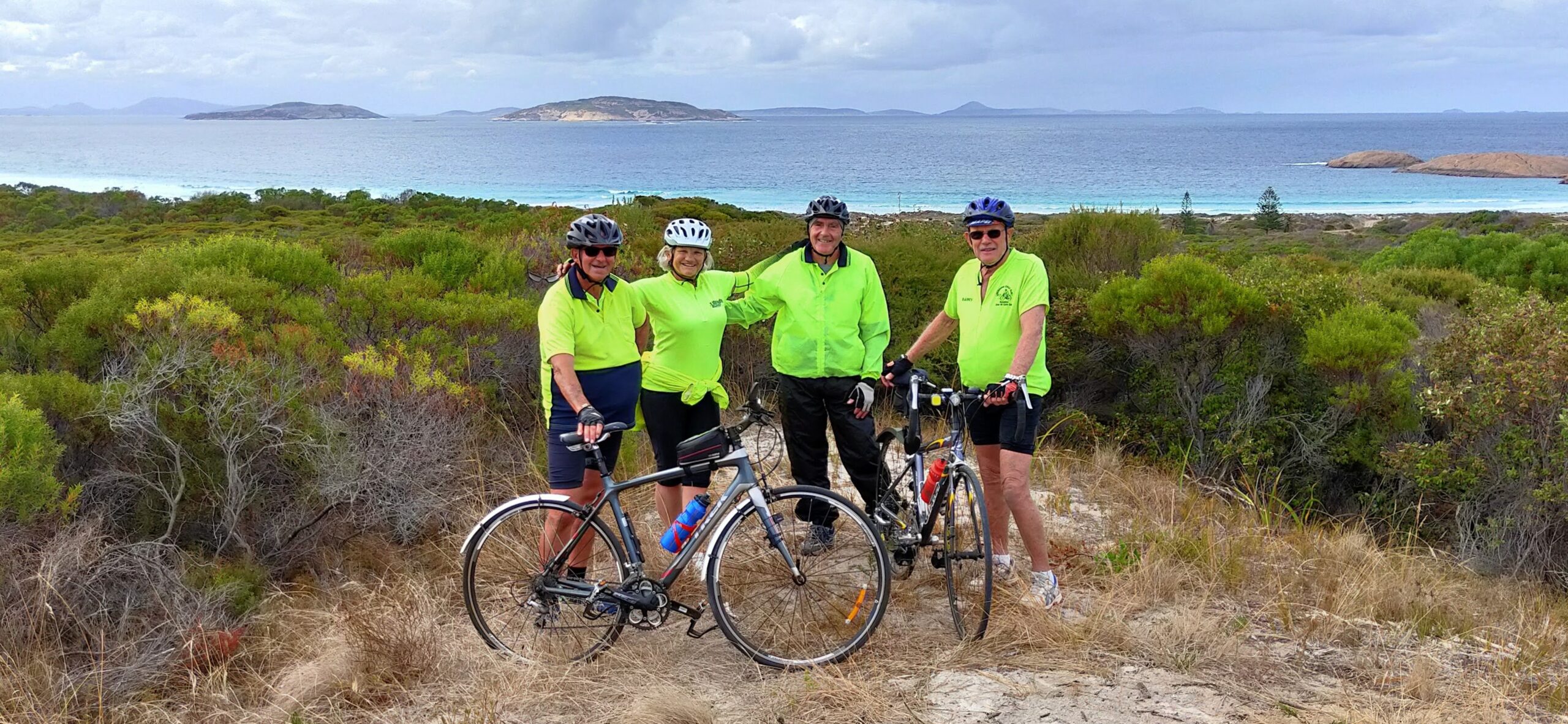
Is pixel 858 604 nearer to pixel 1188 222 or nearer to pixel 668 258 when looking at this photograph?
pixel 668 258

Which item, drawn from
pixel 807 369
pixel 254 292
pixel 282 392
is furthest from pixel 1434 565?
pixel 254 292

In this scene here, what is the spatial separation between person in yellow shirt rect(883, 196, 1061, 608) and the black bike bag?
3.30ft

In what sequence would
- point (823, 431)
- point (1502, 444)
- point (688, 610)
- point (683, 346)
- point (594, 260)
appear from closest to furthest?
point (688, 610), point (594, 260), point (683, 346), point (823, 431), point (1502, 444)

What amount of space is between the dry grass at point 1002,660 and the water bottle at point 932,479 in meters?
0.64

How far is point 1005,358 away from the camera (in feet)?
15.7

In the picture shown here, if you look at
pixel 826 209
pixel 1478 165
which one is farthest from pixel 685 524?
pixel 1478 165

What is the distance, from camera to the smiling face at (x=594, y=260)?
14.6 ft

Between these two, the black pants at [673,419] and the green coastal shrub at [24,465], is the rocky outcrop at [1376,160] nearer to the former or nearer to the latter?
the black pants at [673,419]

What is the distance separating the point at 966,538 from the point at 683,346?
164 centimetres

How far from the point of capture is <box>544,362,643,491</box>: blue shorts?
14.8ft

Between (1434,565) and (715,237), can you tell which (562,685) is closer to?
(1434,565)

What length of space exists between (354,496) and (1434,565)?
7207 millimetres

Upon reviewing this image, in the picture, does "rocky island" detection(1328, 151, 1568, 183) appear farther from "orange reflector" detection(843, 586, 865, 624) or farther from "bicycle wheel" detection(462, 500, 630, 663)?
"bicycle wheel" detection(462, 500, 630, 663)

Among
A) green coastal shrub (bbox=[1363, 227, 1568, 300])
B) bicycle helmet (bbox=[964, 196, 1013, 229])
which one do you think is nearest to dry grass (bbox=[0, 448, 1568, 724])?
bicycle helmet (bbox=[964, 196, 1013, 229])
